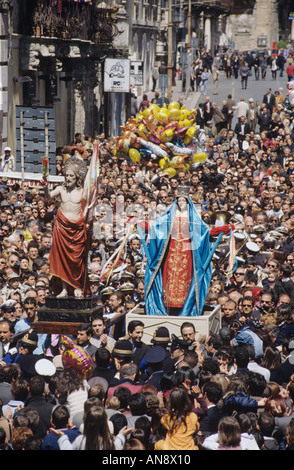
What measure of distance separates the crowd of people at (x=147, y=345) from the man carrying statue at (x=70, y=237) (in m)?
0.27

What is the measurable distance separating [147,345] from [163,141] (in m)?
10.9

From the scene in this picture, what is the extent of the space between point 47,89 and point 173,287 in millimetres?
17198

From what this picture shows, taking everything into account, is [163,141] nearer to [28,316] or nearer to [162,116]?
[162,116]

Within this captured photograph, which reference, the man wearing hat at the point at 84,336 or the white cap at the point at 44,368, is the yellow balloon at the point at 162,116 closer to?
the man wearing hat at the point at 84,336

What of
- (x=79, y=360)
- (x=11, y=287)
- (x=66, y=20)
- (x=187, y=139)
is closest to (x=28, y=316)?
(x=11, y=287)

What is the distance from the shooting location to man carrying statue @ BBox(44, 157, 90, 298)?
10.8 m

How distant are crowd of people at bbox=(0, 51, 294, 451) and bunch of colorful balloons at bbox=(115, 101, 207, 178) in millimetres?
1168

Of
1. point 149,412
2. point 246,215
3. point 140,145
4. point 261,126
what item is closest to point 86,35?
point 261,126

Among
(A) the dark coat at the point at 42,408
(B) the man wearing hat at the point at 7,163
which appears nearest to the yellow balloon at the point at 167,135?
(B) the man wearing hat at the point at 7,163

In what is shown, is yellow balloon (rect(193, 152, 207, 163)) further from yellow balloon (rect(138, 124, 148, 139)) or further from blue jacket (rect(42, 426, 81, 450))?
blue jacket (rect(42, 426, 81, 450))

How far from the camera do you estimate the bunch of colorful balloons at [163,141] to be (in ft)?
68.0

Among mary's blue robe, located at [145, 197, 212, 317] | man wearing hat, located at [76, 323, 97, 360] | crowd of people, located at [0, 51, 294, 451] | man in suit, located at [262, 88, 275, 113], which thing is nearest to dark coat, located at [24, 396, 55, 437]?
crowd of people, located at [0, 51, 294, 451]

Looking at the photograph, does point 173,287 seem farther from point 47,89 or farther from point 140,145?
point 47,89

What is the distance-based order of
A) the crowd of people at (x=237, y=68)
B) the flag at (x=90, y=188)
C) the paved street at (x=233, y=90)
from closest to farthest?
the flag at (x=90, y=188) < the paved street at (x=233, y=90) < the crowd of people at (x=237, y=68)
